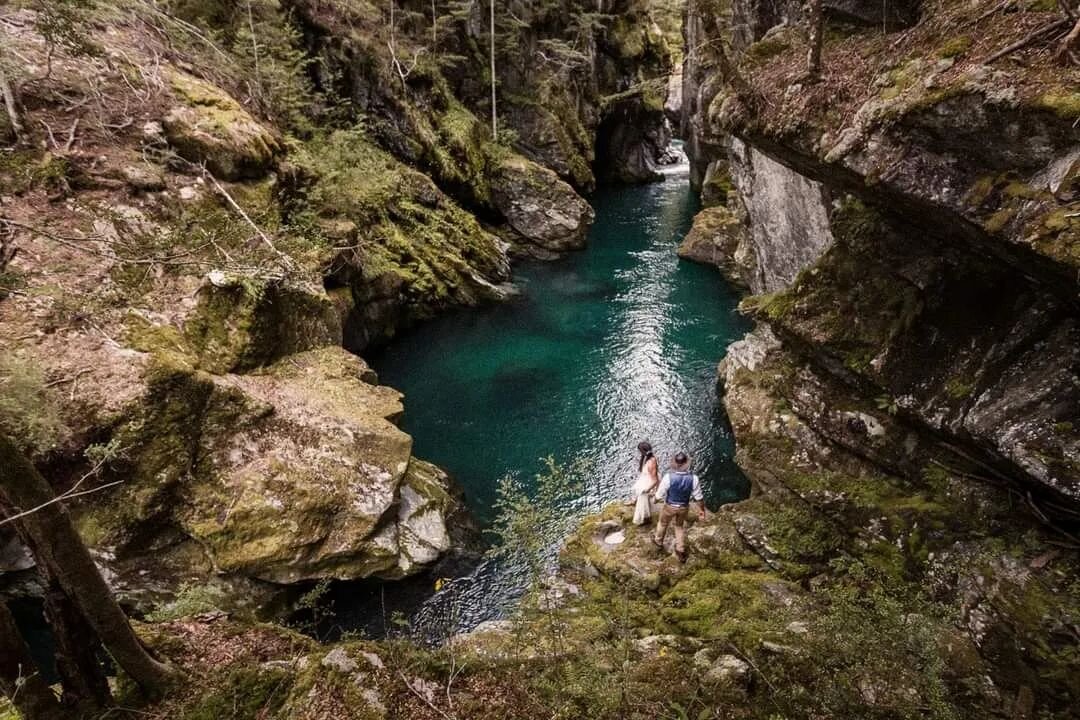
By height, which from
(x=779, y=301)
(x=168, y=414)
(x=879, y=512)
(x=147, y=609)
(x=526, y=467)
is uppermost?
(x=779, y=301)

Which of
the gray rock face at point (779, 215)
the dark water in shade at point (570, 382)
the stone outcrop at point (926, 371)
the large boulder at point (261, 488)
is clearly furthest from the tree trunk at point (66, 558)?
the gray rock face at point (779, 215)

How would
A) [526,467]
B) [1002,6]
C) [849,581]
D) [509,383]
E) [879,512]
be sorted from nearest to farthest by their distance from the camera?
[1002,6], [849,581], [879,512], [526,467], [509,383]

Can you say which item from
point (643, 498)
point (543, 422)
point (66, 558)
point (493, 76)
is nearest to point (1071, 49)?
point (643, 498)

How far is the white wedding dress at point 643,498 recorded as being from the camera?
1019 cm

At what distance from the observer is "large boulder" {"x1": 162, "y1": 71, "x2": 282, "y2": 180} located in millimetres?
13672

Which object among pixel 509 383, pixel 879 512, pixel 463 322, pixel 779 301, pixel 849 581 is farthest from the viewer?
pixel 463 322

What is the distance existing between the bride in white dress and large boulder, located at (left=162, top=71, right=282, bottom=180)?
40.3 ft

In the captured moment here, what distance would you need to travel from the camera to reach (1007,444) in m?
6.91

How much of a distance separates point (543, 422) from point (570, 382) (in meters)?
2.36

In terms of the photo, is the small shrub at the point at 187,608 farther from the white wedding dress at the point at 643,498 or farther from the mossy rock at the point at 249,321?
the white wedding dress at the point at 643,498

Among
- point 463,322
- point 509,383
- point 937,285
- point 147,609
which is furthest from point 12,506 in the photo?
point 463,322

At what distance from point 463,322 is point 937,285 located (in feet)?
52.4

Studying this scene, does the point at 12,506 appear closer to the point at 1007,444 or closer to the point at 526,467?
the point at 1007,444

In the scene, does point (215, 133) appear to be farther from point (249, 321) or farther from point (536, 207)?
point (536, 207)
